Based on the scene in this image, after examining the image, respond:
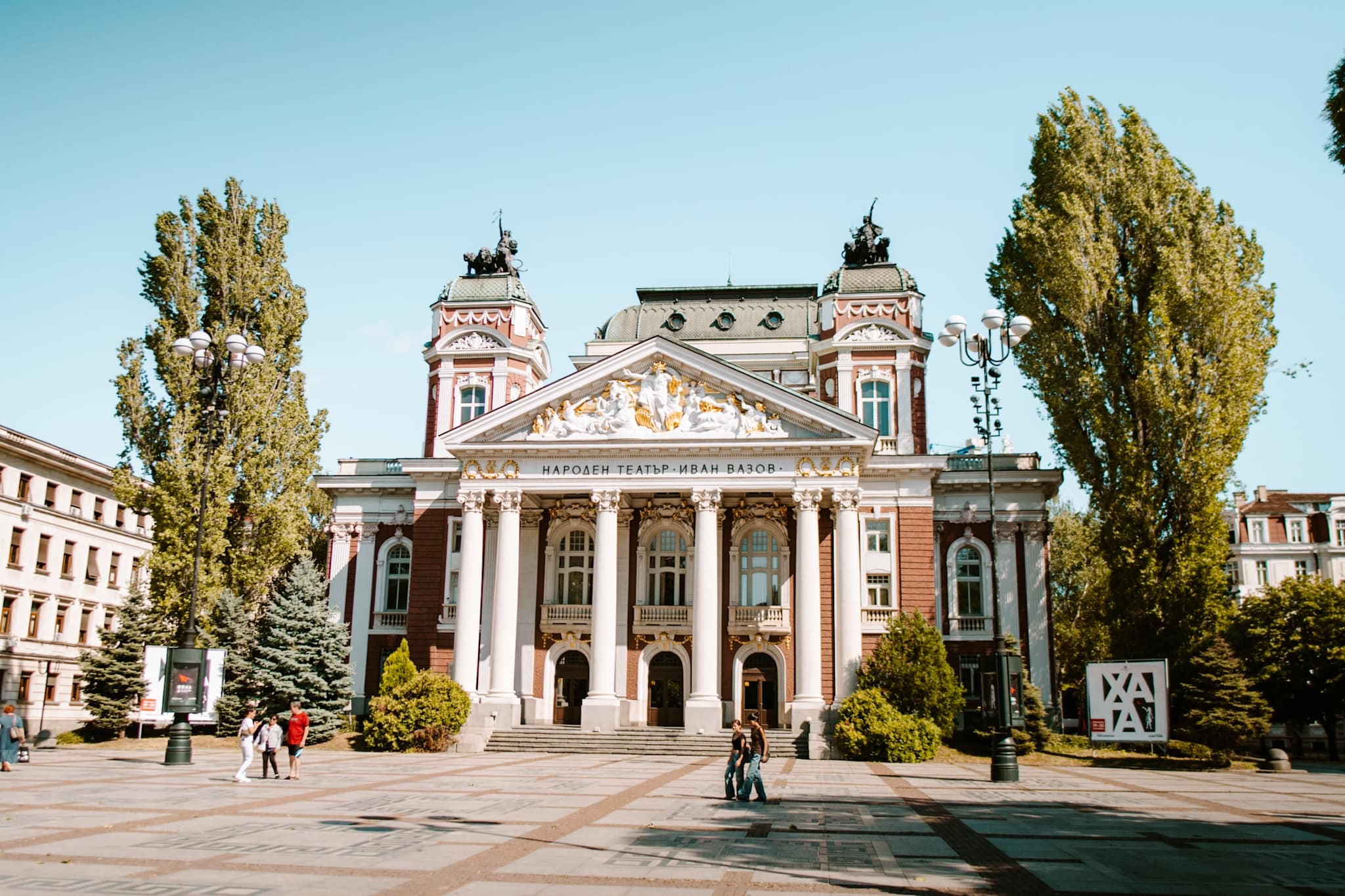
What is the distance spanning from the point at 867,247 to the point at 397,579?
25.3 meters

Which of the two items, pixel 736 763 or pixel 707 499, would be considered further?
pixel 707 499

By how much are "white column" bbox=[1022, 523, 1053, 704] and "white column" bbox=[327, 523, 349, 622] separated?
93.7 feet

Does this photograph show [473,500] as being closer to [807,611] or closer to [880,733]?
[807,611]

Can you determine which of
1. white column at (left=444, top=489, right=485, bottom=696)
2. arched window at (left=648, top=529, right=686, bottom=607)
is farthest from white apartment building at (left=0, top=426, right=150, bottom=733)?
arched window at (left=648, top=529, right=686, bottom=607)

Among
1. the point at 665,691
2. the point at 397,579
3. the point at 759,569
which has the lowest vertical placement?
the point at 665,691

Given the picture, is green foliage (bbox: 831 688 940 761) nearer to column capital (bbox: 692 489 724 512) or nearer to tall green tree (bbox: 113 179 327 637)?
column capital (bbox: 692 489 724 512)

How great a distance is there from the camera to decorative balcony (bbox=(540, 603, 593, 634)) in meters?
40.5

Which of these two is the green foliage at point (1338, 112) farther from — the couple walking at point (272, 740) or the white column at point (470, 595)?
the white column at point (470, 595)

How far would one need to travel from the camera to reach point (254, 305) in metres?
39.8

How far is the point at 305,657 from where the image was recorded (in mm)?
36906

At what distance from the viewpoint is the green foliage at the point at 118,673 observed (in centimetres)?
3762

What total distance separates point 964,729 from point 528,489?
18927 millimetres

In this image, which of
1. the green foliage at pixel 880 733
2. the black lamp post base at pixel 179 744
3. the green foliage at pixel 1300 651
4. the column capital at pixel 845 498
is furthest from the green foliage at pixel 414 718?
the green foliage at pixel 1300 651

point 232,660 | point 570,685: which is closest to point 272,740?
point 232,660
